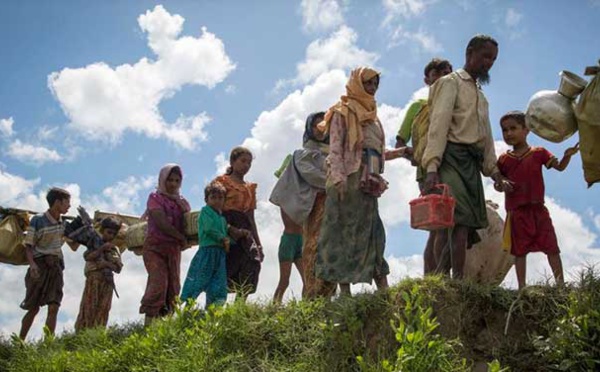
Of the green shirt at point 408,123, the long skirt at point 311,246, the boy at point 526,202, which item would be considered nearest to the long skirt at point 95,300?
the long skirt at point 311,246

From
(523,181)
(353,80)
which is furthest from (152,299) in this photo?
(523,181)

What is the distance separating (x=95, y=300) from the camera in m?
8.41

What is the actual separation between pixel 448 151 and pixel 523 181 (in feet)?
2.53

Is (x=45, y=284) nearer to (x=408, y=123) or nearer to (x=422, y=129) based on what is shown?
(x=408, y=123)

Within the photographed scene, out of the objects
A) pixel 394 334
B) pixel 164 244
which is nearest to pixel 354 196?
pixel 394 334

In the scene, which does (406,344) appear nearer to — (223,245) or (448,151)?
(448,151)

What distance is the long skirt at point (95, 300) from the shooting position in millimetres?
8359

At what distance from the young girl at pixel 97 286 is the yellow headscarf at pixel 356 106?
343 cm

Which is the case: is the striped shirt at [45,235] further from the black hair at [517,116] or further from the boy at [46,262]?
the black hair at [517,116]

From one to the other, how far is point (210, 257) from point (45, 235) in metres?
2.12

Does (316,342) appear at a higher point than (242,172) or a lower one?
lower

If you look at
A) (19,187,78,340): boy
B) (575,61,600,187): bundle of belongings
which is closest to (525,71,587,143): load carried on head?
(575,61,600,187): bundle of belongings

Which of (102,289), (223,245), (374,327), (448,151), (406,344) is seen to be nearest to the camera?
(406,344)

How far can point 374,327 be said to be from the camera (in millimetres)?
5105
